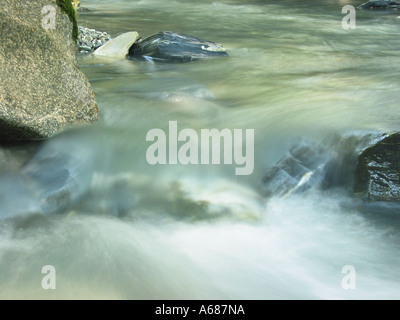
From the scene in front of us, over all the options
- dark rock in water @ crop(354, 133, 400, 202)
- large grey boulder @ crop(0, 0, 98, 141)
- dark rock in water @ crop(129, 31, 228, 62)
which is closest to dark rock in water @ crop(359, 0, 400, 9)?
dark rock in water @ crop(129, 31, 228, 62)

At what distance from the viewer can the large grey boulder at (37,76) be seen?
164 inches

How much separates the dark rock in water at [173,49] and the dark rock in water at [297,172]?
11.9 ft

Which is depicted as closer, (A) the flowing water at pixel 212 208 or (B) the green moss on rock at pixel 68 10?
(A) the flowing water at pixel 212 208

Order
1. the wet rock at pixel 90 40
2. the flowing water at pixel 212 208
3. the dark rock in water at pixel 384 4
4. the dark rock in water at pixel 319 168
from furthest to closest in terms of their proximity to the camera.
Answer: the dark rock in water at pixel 384 4 < the wet rock at pixel 90 40 < the dark rock in water at pixel 319 168 < the flowing water at pixel 212 208

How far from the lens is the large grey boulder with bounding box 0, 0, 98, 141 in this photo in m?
4.18

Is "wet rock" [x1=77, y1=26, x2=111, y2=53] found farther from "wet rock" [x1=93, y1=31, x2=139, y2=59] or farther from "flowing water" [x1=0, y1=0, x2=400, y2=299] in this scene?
"flowing water" [x1=0, y1=0, x2=400, y2=299]

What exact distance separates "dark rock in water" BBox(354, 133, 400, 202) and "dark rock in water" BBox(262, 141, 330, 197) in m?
0.38

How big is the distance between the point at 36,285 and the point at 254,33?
8234mm

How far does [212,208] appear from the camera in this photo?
3994 millimetres

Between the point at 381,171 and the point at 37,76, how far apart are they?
123 inches

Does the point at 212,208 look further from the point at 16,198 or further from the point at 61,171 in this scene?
the point at 16,198

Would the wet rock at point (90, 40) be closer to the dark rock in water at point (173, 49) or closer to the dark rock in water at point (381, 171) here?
the dark rock in water at point (173, 49)

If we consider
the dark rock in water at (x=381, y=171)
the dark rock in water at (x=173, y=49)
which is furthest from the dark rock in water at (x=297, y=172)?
the dark rock in water at (x=173, y=49)

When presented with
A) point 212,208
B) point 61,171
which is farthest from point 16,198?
point 212,208
